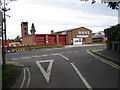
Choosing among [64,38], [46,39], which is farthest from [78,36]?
[46,39]

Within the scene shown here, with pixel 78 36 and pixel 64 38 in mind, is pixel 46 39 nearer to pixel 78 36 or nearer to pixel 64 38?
pixel 64 38

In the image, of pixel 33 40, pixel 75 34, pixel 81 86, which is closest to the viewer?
A: pixel 81 86

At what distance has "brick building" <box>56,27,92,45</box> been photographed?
194ft

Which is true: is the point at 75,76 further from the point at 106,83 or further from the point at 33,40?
the point at 33,40

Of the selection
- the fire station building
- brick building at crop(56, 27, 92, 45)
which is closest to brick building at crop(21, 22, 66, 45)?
the fire station building

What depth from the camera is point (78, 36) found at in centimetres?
6122

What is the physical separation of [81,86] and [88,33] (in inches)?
2280

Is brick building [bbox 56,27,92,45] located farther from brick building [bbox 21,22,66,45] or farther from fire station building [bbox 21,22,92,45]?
brick building [bbox 21,22,66,45]

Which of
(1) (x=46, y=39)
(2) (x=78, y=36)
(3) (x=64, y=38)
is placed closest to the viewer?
(1) (x=46, y=39)

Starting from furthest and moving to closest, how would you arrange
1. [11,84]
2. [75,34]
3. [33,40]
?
1. [75,34]
2. [33,40]
3. [11,84]

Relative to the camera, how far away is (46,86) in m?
7.75

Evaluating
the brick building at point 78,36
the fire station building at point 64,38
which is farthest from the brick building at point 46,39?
the brick building at point 78,36

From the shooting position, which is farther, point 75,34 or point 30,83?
point 75,34

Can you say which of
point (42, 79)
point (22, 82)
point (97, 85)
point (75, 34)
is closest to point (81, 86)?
point (97, 85)
